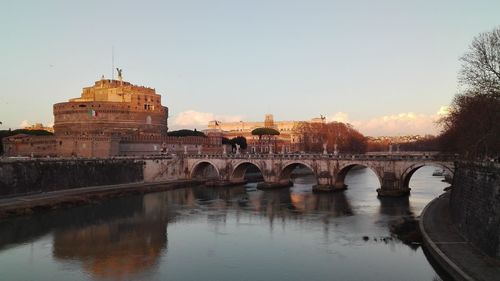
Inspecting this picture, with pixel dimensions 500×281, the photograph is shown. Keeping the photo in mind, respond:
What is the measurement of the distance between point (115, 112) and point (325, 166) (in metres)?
28.9

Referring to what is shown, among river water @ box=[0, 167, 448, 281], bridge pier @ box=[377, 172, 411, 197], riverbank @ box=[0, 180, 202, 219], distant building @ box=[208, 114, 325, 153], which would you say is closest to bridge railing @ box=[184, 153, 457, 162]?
bridge pier @ box=[377, 172, 411, 197]

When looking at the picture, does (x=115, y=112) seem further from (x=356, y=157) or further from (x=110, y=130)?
(x=356, y=157)

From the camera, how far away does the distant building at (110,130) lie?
44966 millimetres

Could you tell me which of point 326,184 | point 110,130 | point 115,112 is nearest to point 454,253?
point 326,184

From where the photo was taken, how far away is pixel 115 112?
186 feet

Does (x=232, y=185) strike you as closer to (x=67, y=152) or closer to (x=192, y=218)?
(x=67, y=152)

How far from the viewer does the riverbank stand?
85.6ft

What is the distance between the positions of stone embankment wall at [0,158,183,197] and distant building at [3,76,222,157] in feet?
11.6

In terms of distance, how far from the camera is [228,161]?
150 feet

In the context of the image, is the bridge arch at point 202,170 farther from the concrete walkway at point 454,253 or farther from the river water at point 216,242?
the concrete walkway at point 454,253

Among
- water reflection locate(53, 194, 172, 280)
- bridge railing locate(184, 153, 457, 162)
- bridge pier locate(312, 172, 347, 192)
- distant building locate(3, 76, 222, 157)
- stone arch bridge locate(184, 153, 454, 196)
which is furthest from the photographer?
distant building locate(3, 76, 222, 157)

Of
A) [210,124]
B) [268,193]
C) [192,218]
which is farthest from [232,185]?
[210,124]

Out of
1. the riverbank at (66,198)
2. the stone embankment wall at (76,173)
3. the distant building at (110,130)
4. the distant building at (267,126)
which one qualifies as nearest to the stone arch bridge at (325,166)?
the stone embankment wall at (76,173)

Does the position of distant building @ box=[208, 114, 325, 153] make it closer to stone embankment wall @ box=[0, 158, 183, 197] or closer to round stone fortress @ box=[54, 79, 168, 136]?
round stone fortress @ box=[54, 79, 168, 136]
